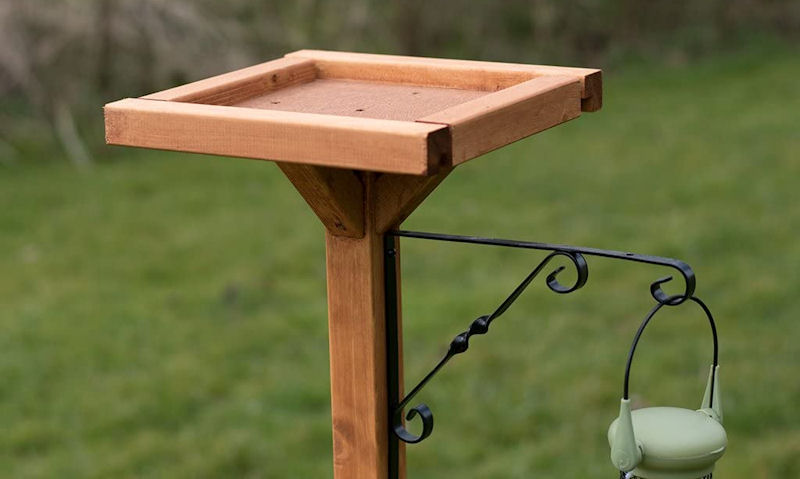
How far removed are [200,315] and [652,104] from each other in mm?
3286

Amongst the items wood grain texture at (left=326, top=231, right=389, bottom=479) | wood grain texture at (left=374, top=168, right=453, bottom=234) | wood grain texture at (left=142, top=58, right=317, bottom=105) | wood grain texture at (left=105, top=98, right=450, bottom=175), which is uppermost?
wood grain texture at (left=142, top=58, right=317, bottom=105)

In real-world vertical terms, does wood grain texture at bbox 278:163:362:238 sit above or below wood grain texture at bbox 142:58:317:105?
below

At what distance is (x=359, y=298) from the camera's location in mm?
2113

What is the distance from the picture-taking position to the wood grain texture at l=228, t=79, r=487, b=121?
2070 mm

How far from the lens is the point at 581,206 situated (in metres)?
5.67

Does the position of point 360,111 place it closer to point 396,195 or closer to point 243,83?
point 396,195

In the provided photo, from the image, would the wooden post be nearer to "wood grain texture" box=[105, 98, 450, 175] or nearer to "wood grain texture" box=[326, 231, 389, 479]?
"wood grain texture" box=[326, 231, 389, 479]

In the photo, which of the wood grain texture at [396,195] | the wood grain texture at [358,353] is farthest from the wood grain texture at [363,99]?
the wood grain texture at [358,353]

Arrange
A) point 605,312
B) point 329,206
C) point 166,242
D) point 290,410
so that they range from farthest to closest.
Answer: point 166,242
point 605,312
point 290,410
point 329,206

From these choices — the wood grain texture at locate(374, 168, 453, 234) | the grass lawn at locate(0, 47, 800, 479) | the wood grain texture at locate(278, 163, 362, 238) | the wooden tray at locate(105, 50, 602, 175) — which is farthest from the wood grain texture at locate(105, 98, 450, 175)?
the grass lawn at locate(0, 47, 800, 479)

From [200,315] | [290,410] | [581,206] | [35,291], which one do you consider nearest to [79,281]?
[35,291]

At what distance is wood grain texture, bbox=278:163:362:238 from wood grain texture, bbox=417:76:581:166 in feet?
0.75

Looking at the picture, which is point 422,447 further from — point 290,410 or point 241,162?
point 241,162

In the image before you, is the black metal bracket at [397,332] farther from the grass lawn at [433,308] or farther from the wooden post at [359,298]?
the grass lawn at [433,308]
